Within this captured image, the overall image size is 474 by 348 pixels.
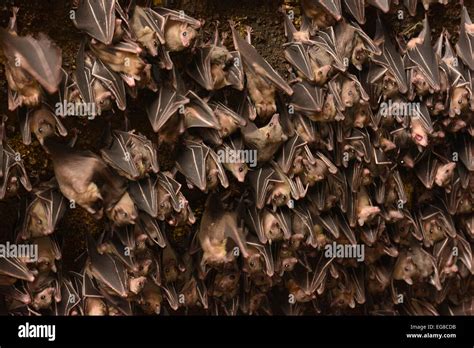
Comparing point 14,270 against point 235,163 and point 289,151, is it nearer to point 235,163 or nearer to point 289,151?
point 235,163

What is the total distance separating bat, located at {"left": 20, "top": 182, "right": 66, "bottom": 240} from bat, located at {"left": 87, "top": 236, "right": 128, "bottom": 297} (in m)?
0.36

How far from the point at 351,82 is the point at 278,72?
511 mm

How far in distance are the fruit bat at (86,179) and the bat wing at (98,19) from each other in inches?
28.0

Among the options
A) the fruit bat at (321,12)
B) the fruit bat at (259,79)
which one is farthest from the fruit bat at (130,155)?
the fruit bat at (321,12)

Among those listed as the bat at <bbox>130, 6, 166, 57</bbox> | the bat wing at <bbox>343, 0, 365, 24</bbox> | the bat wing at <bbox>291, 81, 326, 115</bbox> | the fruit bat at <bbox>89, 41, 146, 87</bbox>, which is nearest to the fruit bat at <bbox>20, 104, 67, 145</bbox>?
the fruit bat at <bbox>89, 41, 146, 87</bbox>

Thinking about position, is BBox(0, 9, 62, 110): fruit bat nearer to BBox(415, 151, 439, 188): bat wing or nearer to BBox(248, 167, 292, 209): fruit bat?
BBox(248, 167, 292, 209): fruit bat

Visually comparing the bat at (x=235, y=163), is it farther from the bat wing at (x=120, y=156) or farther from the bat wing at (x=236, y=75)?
the bat wing at (x=120, y=156)

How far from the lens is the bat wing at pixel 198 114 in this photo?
4719 mm

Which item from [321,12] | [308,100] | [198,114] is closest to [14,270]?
[198,114]

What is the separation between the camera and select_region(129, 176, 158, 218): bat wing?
4.65 metres

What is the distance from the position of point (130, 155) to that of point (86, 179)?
32cm

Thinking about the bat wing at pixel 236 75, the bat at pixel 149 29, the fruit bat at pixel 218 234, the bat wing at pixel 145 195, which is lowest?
the fruit bat at pixel 218 234

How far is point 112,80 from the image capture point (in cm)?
450

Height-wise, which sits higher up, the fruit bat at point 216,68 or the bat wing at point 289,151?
the fruit bat at point 216,68
